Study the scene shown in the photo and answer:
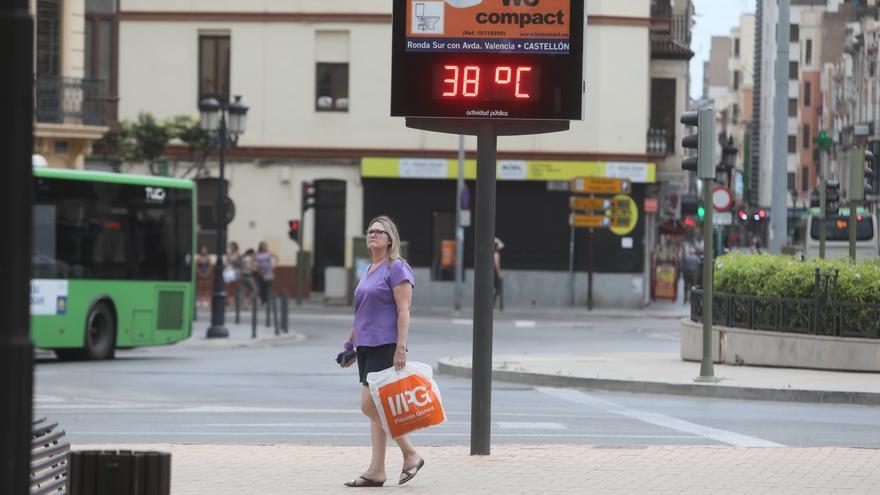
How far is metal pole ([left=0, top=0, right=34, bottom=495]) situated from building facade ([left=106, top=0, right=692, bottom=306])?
1750 inches

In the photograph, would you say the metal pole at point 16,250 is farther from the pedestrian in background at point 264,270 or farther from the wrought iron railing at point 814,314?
the pedestrian in background at point 264,270

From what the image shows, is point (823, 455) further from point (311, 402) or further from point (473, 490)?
point (311, 402)

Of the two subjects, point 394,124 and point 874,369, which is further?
point 394,124

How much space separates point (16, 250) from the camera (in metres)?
4.43

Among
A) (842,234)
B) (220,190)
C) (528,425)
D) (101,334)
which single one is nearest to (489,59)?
(528,425)

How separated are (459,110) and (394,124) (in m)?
38.1

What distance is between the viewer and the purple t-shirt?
10695mm

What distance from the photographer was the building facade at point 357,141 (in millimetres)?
49094

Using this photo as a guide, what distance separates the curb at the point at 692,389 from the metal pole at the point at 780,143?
28.7 ft

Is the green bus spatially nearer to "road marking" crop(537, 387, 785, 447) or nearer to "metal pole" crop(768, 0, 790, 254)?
"road marking" crop(537, 387, 785, 447)

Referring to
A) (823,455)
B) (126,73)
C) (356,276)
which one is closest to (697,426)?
(823,455)

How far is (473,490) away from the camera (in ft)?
33.6

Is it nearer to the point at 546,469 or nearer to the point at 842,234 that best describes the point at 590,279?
the point at 842,234

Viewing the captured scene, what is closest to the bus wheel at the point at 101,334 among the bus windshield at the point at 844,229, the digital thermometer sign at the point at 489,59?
the digital thermometer sign at the point at 489,59
